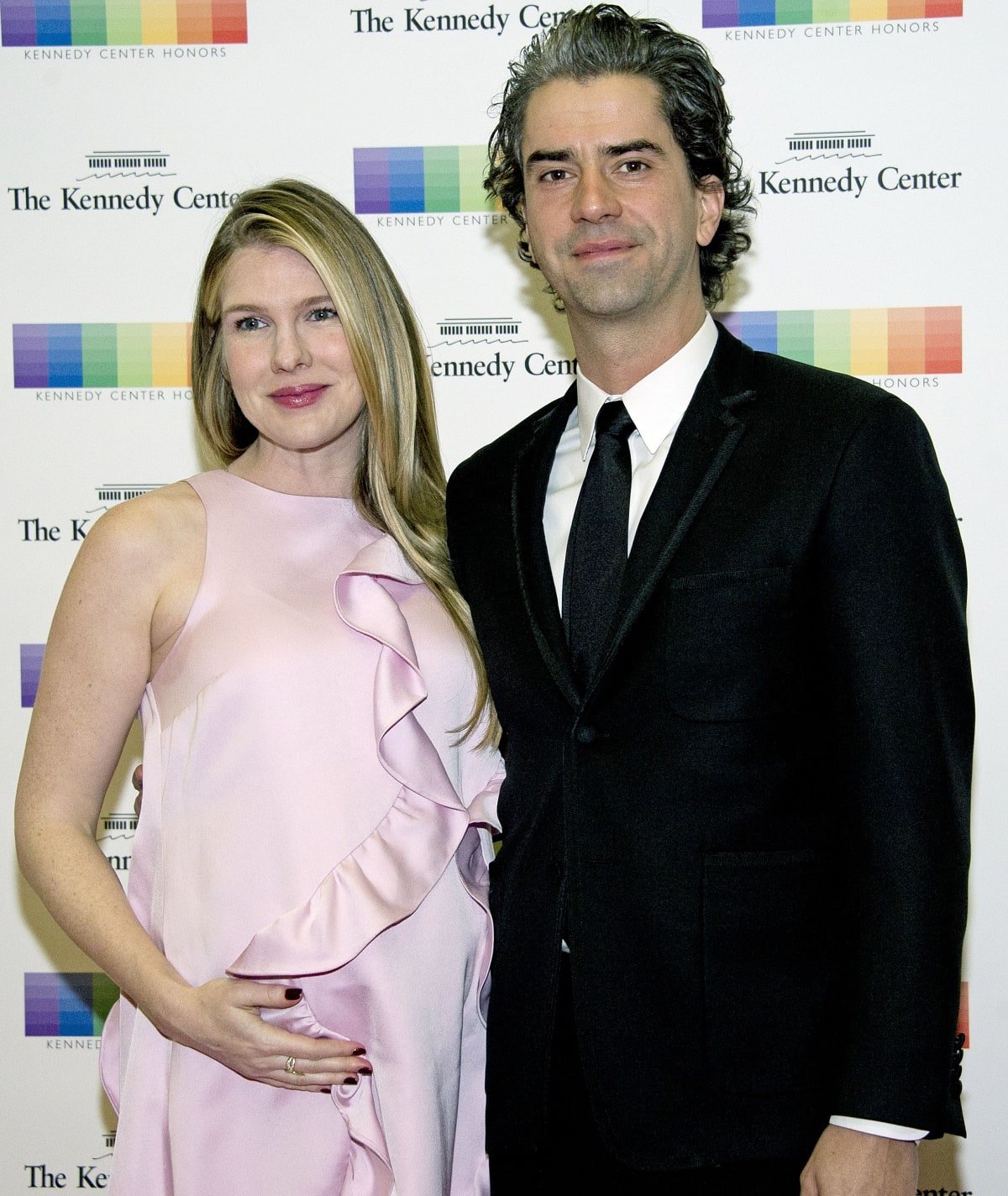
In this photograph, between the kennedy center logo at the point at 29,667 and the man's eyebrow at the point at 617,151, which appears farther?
the kennedy center logo at the point at 29,667

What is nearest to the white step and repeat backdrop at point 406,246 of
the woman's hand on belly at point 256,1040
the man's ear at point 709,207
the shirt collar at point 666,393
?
the man's ear at point 709,207

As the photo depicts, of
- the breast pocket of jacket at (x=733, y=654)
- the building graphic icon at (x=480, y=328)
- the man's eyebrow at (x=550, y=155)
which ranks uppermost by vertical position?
the man's eyebrow at (x=550, y=155)

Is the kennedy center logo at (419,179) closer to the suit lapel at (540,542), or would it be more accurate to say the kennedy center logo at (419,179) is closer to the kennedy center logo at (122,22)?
the kennedy center logo at (122,22)

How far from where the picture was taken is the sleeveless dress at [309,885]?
1994mm

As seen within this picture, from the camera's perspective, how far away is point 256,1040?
1924 millimetres

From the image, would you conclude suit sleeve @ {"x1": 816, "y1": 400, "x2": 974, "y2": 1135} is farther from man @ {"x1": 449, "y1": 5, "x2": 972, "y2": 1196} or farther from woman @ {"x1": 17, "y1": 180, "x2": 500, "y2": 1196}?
woman @ {"x1": 17, "y1": 180, "x2": 500, "y2": 1196}

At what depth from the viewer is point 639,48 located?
7.14ft

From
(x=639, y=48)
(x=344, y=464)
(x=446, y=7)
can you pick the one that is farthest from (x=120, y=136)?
(x=639, y=48)

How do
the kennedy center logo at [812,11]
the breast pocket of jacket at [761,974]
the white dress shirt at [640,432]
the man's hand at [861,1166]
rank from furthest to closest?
1. the kennedy center logo at [812,11]
2. the white dress shirt at [640,432]
3. the breast pocket of jacket at [761,974]
4. the man's hand at [861,1166]

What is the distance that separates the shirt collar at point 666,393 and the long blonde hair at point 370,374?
0.38 metres

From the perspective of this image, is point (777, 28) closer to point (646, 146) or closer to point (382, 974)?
point (646, 146)

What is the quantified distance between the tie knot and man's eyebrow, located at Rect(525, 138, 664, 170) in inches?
16.9

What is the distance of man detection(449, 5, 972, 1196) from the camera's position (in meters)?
1.71

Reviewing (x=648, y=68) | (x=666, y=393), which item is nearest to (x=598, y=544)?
(x=666, y=393)
